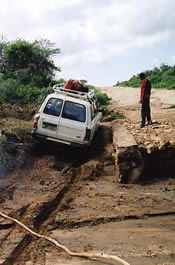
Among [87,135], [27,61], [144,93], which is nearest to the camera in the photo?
[87,135]

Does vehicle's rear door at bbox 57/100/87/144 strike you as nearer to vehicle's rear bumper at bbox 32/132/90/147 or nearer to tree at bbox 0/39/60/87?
vehicle's rear bumper at bbox 32/132/90/147

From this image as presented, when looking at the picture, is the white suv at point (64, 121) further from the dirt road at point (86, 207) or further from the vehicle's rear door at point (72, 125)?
the dirt road at point (86, 207)

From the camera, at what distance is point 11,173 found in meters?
10.3

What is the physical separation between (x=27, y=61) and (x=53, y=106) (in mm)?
11071

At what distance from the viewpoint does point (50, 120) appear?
38.7 ft

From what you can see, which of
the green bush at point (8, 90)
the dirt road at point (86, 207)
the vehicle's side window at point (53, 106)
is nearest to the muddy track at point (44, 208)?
the dirt road at point (86, 207)

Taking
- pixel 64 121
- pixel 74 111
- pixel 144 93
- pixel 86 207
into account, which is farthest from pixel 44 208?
pixel 144 93

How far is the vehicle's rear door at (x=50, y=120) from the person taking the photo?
11789 mm

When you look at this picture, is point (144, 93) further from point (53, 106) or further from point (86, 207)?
point (86, 207)

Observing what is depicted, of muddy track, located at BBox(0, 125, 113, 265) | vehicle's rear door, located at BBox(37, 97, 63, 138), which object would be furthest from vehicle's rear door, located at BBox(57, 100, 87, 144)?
muddy track, located at BBox(0, 125, 113, 265)

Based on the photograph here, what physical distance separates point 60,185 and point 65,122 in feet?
8.29

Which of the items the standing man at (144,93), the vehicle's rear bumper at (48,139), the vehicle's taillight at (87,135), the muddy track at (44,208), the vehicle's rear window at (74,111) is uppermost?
the standing man at (144,93)

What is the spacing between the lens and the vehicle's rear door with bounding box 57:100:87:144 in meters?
11.7

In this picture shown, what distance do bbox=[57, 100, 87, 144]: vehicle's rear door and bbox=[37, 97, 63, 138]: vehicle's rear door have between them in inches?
5.5
